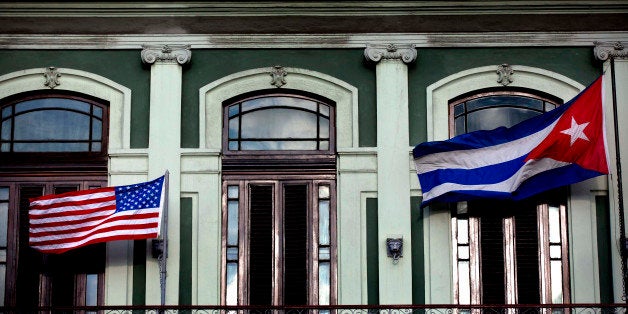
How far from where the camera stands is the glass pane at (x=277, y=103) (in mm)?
18594

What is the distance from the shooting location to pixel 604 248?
17859 mm

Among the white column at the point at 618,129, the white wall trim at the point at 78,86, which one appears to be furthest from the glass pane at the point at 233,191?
the white column at the point at 618,129

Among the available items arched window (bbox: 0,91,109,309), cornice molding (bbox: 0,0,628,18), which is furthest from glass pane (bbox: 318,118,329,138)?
arched window (bbox: 0,91,109,309)

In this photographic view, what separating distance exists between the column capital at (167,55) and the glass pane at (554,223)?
5.75 metres

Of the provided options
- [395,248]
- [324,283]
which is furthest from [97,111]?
[395,248]

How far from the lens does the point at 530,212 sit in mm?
18125

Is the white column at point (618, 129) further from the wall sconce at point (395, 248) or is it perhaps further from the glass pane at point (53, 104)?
the glass pane at point (53, 104)

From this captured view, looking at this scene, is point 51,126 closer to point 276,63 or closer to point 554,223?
point 276,63

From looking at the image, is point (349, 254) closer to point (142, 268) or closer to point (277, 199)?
point (277, 199)

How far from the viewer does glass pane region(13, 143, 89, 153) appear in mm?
18453

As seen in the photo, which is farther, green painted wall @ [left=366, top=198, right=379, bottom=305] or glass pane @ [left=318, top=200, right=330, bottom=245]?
glass pane @ [left=318, top=200, right=330, bottom=245]

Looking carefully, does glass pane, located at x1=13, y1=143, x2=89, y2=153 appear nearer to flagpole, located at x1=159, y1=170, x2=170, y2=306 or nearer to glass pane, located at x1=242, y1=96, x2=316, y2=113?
flagpole, located at x1=159, y1=170, x2=170, y2=306

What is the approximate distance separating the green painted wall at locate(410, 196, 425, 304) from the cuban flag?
28 cm

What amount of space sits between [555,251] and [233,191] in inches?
186
